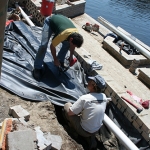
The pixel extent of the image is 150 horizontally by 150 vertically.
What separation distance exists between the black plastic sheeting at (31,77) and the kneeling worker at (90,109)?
73 centimetres

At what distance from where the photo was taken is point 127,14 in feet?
65.8

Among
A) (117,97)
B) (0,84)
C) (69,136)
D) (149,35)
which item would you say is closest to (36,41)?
(0,84)

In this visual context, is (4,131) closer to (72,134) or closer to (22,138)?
(22,138)

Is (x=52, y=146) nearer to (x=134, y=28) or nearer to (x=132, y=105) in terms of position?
(x=132, y=105)

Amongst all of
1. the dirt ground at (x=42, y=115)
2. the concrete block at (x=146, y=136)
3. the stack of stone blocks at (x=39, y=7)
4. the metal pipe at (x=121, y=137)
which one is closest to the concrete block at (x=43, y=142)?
the dirt ground at (x=42, y=115)

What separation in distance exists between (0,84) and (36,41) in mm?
2076

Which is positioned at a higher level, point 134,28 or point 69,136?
point 69,136

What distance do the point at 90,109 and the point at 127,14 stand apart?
17359 millimetres

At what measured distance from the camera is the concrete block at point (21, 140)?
3.02 metres

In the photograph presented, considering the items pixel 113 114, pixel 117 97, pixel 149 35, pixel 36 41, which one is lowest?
pixel 149 35

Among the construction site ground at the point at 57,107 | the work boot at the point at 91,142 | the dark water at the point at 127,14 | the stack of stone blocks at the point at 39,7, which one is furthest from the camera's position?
the dark water at the point at 127,14

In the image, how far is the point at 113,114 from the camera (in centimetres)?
537

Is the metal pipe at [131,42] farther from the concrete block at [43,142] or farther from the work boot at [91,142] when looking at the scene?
the concrete block at [43,142]

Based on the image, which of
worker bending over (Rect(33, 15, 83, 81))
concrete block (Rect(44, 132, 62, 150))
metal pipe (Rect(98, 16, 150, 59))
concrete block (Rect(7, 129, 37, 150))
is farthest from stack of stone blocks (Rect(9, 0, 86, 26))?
concrete block (Rect(7, 129, 37, 150))
